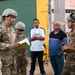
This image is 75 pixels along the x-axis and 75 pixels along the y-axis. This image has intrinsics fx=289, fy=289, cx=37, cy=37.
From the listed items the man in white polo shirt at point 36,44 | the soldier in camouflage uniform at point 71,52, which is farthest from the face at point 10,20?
the man in white polo shirt at point 36,44

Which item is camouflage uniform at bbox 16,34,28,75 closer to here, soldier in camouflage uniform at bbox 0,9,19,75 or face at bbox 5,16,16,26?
soldier in camouflage uniform at bbox 0,9,19,75

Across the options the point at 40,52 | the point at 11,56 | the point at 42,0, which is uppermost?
the point at 42,0

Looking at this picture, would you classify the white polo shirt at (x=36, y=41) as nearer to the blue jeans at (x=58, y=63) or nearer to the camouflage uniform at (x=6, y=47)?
the blue jeans at (x=58, y=63)

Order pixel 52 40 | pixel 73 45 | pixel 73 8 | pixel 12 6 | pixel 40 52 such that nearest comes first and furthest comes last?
1. pixel 73 45
2. pixel 52 40
3. pixel 40 52
4. pixel 12 6
5. pixel 73 8

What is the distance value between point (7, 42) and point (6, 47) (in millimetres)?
102

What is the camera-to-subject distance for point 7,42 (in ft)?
16.9

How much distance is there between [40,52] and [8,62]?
3.18m

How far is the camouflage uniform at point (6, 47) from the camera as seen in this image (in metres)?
5.10

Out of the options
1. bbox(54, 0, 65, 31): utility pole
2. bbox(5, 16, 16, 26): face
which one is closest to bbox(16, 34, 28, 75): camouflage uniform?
bbox(5, 16, 16, 26): face

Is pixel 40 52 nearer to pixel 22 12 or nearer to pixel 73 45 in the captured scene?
pixel 73 45

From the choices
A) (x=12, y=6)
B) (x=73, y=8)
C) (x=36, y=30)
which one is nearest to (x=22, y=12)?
(x=12, y=6)

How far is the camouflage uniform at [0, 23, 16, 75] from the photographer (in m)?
5.10

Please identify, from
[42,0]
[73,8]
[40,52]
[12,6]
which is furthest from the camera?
[73,8]

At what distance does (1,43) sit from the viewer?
507cm
